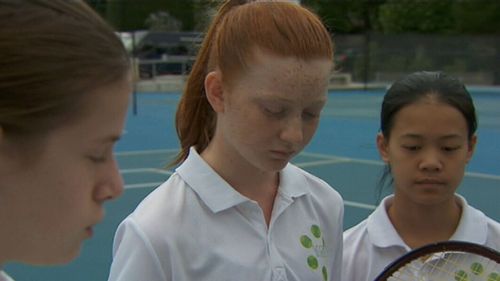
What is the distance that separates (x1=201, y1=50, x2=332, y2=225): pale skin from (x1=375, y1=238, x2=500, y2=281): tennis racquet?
16.1 inches

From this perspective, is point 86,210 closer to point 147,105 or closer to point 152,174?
point 152,174

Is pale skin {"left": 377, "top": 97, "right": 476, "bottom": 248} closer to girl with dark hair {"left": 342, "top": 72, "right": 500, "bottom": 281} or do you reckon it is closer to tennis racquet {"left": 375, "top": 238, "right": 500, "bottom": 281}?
girl with dark hair {"left": 342, "top": 72, "right": 500, "bottom": 281}

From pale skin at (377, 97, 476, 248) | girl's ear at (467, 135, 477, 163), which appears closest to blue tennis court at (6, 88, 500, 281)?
pale skin at (377, 97, 476, 248)

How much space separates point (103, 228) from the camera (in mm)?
6879

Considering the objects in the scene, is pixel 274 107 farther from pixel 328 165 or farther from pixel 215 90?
pixel 328 165

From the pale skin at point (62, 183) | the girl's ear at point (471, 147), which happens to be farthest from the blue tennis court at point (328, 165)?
the pale skin at point (62, 183)

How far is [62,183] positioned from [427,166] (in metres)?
1.40

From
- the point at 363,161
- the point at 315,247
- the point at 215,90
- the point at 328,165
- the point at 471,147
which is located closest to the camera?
the point at 215,90

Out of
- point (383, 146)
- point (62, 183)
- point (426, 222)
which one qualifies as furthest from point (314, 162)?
point (62, 183)

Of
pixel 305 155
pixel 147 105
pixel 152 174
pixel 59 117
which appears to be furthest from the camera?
pixel 147 105

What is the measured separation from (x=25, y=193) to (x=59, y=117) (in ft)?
0.42

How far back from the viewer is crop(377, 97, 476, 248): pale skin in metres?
2.44

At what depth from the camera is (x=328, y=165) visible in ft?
33.8

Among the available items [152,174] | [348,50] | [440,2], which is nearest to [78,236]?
[152,174]
